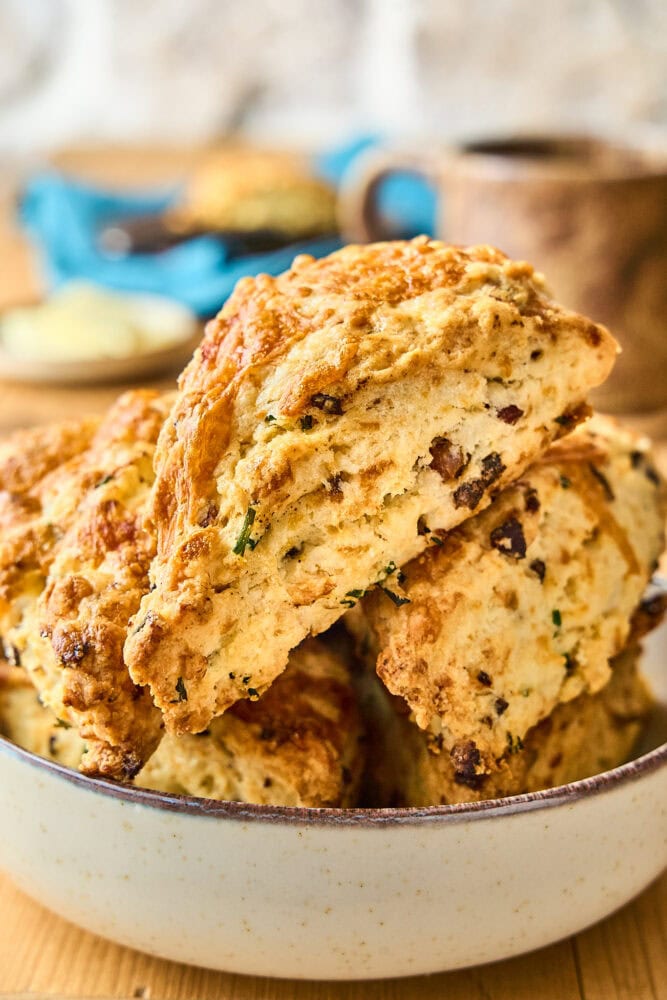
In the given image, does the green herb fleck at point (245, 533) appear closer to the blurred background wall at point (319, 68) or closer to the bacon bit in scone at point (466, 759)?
the bacon bit in scone at point (466, 759)

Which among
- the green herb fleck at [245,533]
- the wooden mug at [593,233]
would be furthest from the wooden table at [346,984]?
the wooden mug at [593,233]

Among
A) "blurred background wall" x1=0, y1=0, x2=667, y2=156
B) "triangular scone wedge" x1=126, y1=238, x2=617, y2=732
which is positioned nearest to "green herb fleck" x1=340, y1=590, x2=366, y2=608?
"triangular scone wedge" x1=126, y1=238, x2=617, y2=732

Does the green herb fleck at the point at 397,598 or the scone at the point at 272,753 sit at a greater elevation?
the green herb fleck at the point at 397,598

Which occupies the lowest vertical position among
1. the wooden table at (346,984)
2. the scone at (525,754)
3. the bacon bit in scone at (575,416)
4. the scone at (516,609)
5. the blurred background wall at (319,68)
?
the blurred background wall at (319,68)

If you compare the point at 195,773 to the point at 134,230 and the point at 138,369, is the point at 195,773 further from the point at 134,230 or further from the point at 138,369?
the point at 134,230

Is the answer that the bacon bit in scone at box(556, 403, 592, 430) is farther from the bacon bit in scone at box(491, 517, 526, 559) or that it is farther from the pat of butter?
the pat of butter

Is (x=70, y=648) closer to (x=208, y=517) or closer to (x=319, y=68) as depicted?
(x=208, y=517)
